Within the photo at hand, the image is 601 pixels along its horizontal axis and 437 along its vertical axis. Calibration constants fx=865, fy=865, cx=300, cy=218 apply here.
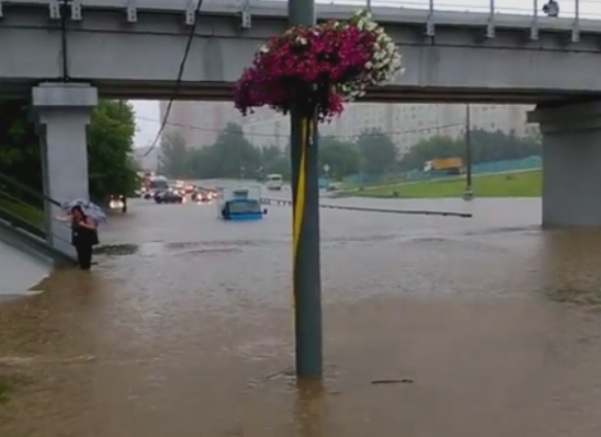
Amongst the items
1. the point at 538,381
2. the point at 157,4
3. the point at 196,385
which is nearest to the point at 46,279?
the point at 157,4

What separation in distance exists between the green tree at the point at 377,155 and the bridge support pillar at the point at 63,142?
285ft

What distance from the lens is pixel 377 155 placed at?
4274 inches

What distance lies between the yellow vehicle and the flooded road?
255 feet

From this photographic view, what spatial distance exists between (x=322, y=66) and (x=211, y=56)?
1596cm

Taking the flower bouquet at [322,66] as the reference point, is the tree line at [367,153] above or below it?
below

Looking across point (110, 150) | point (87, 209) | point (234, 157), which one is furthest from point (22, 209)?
point (234, 157)

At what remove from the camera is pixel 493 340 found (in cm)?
920

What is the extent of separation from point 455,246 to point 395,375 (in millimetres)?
15447

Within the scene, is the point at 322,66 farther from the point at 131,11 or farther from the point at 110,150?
the point at 110,150

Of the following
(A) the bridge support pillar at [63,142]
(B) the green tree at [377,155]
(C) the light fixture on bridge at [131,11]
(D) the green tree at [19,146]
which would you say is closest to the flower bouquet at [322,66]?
(A) the bridge support pillar at [63,142]

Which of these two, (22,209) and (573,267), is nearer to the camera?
(573,267)

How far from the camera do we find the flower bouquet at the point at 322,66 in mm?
6637

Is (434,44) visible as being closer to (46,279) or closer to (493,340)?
(46,279)

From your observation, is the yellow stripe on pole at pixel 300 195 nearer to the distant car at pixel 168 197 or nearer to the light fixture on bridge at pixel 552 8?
the light fixture on bridge at pixel 552 8
